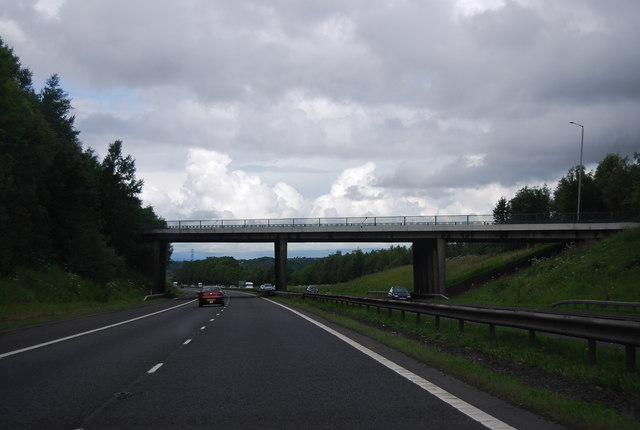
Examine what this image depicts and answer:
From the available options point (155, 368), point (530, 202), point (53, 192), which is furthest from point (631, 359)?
point (530, 202)

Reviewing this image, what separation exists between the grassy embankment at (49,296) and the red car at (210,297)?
18.9ft

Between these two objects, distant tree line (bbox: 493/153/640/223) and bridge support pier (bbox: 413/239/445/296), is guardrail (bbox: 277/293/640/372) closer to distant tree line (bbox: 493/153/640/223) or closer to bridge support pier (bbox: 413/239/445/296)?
bridge support pier (bbox: 413/239/445/296)

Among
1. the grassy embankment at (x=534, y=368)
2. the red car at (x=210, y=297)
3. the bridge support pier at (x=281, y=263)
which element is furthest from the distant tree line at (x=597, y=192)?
the grassy embankment at (x=534, y=368)

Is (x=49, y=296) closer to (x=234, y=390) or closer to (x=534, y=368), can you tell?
(x=234, y=390)

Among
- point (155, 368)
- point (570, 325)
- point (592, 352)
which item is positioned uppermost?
point (570, 325)

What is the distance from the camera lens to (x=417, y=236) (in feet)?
208

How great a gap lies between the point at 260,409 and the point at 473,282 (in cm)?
6219

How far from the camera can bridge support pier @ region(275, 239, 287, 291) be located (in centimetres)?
7156

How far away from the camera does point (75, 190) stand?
206 ft

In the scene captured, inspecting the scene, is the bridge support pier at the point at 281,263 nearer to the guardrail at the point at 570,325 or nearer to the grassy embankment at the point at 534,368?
the grassy embankment at the point at 534,368

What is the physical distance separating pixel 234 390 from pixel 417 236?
180 feet

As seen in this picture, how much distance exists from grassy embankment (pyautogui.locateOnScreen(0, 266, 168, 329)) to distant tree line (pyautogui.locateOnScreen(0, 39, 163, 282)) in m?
1.61

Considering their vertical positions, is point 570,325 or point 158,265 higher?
point 570,325

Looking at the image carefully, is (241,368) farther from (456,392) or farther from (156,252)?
(156,252)
